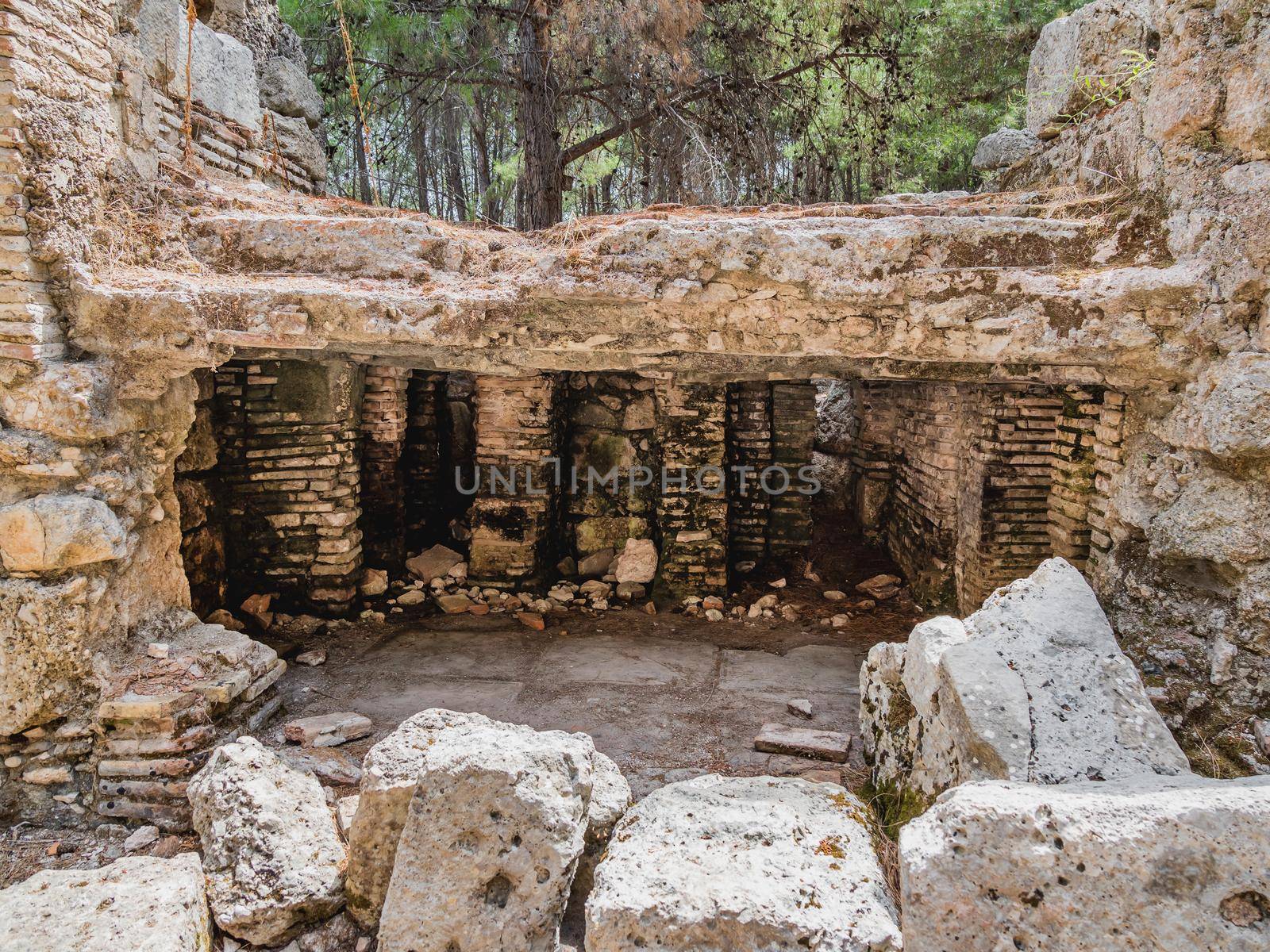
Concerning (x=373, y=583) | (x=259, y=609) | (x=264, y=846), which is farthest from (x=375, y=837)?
(x=373, y=583)

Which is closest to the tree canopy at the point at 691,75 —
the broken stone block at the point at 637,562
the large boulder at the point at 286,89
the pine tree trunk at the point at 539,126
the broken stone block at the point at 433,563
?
the pine tree trunk at the point at 539,126

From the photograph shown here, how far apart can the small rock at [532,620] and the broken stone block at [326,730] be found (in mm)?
1782

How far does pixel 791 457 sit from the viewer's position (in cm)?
712

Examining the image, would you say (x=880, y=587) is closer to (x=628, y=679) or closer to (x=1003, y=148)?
(x=628, y=679)

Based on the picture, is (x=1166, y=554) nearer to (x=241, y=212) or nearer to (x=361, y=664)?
(x=361, y=664)

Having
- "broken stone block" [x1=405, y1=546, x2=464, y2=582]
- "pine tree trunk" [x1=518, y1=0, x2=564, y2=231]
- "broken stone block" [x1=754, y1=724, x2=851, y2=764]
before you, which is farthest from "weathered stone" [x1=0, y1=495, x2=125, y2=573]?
"pine tree trunk" [x1=518, y1=0, x2=564, y2=231]

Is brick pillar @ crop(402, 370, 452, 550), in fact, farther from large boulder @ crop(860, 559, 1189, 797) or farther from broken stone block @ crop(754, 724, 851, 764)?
large boulder @ crop(860, 559, 1189, 797)

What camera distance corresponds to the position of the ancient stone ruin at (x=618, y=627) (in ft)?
7.77

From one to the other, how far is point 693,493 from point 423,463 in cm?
269

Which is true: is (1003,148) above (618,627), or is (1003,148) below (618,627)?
above

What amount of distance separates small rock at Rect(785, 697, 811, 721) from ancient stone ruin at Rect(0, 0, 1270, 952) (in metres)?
0.30

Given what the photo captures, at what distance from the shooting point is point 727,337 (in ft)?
12.5

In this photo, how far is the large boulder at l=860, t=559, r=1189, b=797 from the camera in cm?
247

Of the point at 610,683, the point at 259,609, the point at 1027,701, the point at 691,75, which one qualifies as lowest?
the point at 610,683
